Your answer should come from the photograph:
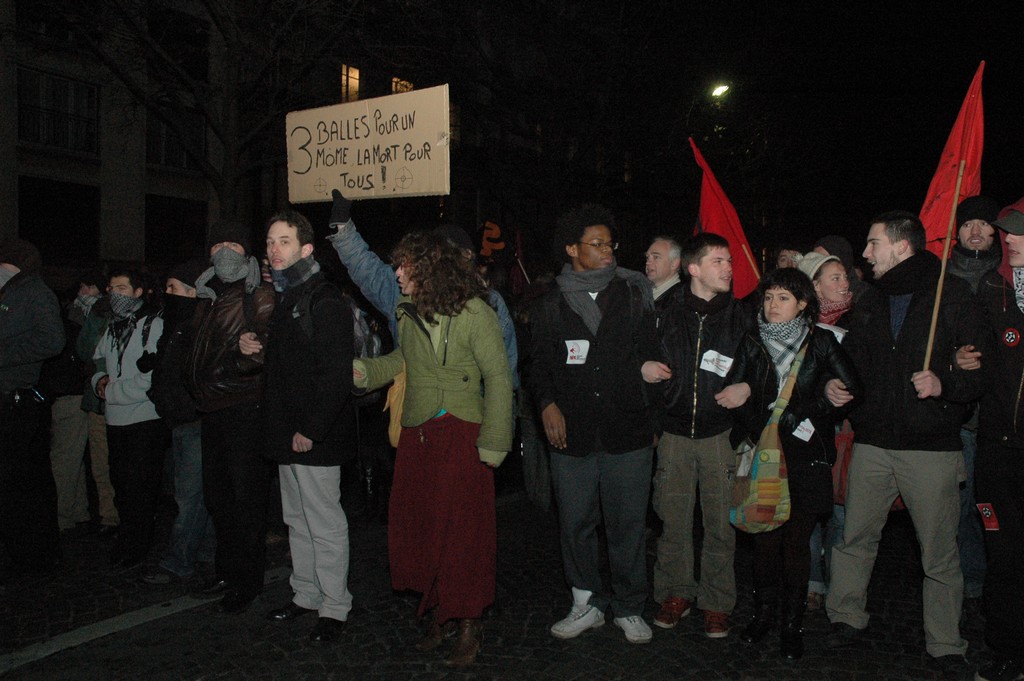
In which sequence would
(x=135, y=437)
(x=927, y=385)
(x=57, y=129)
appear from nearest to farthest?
(x=927, y=385), (x=135, y=437), (x=57, y=129)

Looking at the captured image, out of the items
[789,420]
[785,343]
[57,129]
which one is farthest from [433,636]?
[57,129]

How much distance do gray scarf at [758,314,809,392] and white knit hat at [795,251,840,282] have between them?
908mm

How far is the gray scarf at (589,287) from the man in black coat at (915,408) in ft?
3.89

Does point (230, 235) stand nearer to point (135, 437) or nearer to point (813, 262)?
point (135, 437)

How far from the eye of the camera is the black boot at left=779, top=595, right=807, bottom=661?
4.36 m

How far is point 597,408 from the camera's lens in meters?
4.54

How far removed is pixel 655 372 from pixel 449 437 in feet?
3.76

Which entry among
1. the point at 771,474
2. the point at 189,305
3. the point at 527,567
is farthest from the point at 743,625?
the point at 189,305

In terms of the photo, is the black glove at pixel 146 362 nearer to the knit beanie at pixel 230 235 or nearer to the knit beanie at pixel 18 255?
the knit beanie at pixel 18 255

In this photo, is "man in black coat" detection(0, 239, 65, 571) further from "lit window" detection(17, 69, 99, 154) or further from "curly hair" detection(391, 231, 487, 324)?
"lit window" detection(17, 69, 99, 154)

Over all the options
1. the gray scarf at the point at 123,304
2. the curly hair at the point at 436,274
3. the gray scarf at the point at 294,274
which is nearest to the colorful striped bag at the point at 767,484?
the curly hair at the point at 436,274

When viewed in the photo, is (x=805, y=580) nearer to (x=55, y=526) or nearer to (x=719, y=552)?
(x=719, y=552)

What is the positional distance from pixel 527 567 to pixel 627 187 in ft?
45.8

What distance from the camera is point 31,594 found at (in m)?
5.32
